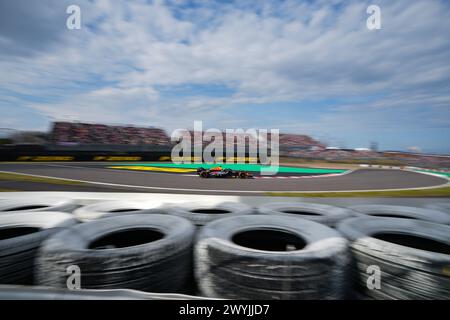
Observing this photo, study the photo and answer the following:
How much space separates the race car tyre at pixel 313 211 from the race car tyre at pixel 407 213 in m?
0.44

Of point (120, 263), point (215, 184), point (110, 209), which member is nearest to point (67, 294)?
point (120, 263)

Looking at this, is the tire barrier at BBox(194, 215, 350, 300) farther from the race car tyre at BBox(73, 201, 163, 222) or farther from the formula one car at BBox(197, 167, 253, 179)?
the formula one car at BBox(197, 167, 253, 179)

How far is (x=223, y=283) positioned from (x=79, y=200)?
336 centimetres

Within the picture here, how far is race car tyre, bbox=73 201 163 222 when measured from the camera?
285 centimetres

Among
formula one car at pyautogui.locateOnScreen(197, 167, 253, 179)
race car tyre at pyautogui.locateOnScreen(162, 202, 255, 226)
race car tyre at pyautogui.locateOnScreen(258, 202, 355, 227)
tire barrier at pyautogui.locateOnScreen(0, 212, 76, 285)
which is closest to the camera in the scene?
tire barrier at pyautogui.locateOnScreen(0, 212, 76, 285)

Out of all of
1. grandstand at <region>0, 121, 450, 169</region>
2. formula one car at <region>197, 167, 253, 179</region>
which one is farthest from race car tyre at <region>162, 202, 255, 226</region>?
grandstand at <region>0, 121, 450, 169</region>

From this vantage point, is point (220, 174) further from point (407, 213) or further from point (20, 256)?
point (20, 256)

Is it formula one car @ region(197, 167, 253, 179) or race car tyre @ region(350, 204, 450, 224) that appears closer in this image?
race car tyre @ region(350, 204, 450, 224)

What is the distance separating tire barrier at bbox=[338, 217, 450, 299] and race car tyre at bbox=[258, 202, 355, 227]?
0.44 meters

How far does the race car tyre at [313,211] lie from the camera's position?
2.73 metres

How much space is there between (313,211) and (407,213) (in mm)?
1330

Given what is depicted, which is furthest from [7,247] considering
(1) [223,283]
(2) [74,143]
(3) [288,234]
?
(2) [74,143]

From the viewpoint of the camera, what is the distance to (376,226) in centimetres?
236
